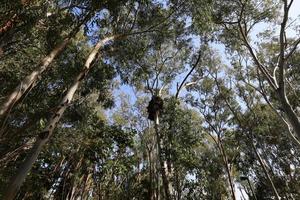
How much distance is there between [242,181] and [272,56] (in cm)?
1242

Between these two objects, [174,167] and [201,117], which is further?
[201,117]

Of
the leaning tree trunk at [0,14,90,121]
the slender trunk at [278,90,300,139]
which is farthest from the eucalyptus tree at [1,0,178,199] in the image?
the slender trunk at [278,90,300,139]

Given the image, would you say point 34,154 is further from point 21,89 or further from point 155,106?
point 155,106

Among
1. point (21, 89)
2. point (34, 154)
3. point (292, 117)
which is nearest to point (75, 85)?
point (21, 89)

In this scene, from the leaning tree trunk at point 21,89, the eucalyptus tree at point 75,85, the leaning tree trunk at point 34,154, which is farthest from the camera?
the leaning tree trunk at point 21,89

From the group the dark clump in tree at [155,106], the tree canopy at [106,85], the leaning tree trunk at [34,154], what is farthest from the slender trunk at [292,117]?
the leaning tree trunk at [34,154]

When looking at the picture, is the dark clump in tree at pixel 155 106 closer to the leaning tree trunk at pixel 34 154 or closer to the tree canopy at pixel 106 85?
the tree canopy at pixel 106 85

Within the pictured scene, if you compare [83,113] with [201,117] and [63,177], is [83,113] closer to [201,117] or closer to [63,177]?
[63,177]

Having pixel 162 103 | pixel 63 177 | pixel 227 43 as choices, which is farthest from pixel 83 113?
pixel 227 43

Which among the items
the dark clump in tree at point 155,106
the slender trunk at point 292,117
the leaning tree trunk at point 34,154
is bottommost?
the leaning tree trunk at point 34,154

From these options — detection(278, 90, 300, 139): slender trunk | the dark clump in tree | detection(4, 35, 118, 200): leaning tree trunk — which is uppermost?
the dark clump in tree

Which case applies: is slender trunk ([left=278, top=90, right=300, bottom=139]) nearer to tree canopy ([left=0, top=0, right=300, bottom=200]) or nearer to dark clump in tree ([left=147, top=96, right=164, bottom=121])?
tree canopy ([left=0, top=0, right=300, bottom=200])

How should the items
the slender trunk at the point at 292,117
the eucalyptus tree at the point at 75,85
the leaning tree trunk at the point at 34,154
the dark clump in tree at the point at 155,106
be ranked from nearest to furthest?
the leaning tree trunk at the point at 34,154, the eucalyptus tree at the point at 75,85, the slender trunk at the point at 292,117, the dark clump in tree at the point at 155,106

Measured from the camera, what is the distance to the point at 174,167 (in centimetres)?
1035
